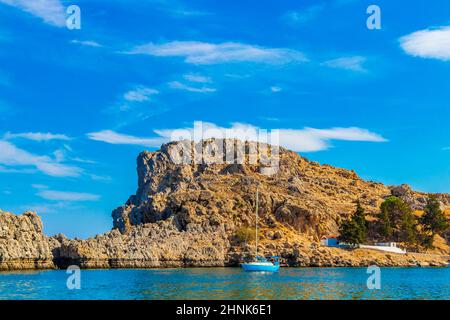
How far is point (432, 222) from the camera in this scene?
541 ft

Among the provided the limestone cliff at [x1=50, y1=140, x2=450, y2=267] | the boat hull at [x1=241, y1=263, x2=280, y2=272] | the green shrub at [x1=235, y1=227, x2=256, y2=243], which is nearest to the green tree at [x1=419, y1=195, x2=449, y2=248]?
the limestone cliff at [x1=50, y1=140, x2=450, y2=267]

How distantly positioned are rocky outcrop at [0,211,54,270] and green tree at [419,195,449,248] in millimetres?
103696

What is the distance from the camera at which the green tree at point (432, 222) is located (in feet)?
533

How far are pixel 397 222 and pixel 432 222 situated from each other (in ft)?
32.5

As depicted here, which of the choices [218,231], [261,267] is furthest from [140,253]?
[261,267]

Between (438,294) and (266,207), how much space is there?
9386 centimetres

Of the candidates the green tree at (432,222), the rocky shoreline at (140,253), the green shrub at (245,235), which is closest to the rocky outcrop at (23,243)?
the rocky shoreline at (140,253)

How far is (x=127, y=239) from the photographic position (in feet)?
438

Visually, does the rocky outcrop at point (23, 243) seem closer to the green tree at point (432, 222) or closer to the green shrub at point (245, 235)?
the green shrub at point (245, 235)

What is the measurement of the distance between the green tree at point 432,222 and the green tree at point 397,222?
2.95 m

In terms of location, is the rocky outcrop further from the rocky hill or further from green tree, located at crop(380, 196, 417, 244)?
green tree, located at crop(380, 196, 417, 244)

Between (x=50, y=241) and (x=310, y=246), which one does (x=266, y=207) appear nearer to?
(x=310, y=246)

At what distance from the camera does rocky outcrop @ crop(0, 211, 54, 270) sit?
104 m

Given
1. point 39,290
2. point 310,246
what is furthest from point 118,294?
point 310,246
